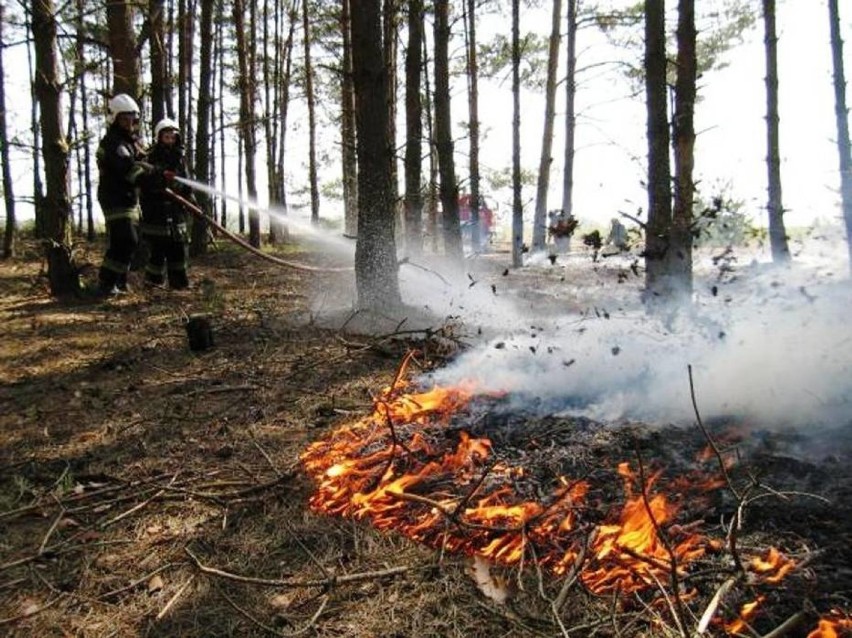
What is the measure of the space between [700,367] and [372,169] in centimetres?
429

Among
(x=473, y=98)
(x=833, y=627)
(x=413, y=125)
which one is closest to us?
(x=833, y=627)

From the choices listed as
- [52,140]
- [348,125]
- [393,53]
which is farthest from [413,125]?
[348,125]

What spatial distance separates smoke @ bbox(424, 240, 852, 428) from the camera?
422cm

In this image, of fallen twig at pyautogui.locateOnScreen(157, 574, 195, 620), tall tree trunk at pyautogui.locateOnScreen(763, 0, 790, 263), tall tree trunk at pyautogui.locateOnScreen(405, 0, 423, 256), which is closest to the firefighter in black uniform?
tall tree trunk at pyautogui.locateOnScreen(405, 0, 423, 256)

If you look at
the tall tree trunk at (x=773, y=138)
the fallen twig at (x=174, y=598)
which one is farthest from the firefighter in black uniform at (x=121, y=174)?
the tall tree trunk at (x=773, y=138)

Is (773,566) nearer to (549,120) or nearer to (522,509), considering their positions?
(522,509)

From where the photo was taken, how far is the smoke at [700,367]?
422cm

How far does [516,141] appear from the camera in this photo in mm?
17016

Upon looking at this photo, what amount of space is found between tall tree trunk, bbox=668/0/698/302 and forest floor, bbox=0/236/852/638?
390 centimetres

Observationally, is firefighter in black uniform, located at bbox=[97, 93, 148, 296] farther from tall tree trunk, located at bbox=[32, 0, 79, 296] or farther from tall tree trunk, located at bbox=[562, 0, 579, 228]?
tall tree trunk, located at bbox=[562, 0, 579, 228]

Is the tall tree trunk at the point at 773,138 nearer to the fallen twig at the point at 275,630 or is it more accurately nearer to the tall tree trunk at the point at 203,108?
the tall tree trunk at the point at 203,108

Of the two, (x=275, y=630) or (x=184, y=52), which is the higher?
(x=184, y=52)

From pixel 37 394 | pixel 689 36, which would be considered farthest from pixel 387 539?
pixel 689 36

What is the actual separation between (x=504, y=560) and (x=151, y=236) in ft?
23.8
